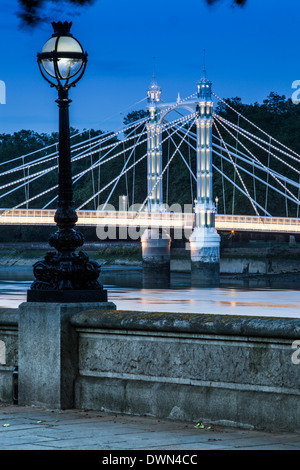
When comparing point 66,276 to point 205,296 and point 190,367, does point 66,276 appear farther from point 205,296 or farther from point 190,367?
point 205,296

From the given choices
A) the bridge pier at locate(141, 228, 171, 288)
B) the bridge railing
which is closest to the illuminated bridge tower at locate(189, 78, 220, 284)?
the bridge railing

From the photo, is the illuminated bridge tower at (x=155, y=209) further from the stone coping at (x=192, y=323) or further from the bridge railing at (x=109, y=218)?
the stone coping at (x=192, y=323)

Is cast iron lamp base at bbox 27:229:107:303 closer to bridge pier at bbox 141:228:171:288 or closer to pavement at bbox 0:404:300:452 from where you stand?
pavement at bbox 0:404:300:452

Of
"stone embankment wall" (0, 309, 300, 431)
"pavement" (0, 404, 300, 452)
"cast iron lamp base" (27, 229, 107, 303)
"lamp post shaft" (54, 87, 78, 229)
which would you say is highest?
"lamp post shaft" (54, 87, 78, 229)

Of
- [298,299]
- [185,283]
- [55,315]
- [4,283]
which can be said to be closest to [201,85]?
[185,283]

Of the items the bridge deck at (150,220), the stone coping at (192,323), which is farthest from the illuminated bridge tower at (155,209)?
the stone coping at (192,323)

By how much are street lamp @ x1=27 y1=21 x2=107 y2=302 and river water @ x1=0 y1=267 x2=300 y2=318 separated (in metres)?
29.0

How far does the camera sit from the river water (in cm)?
4169

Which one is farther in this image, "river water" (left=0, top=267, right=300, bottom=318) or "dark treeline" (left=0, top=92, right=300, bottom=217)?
"dark treeline" (left=0, top=92, right=300, bottom=217)

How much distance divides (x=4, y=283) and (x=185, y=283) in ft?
39.5

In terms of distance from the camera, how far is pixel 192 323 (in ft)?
24.7

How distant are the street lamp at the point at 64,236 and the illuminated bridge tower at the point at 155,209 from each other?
60.1 m

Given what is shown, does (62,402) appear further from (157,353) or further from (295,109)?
(295,109)

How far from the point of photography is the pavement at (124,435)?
6.27 metres
